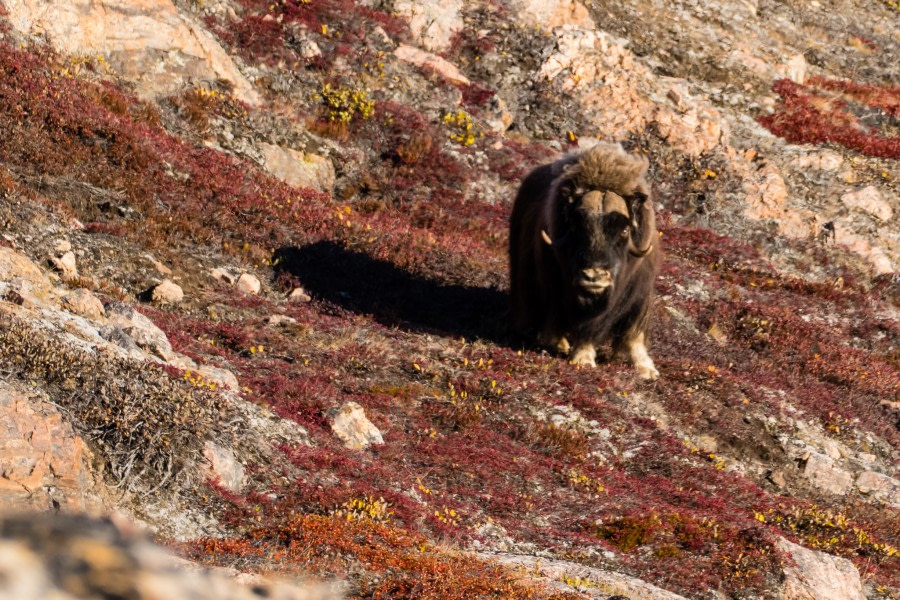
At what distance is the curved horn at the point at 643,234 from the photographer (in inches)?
560

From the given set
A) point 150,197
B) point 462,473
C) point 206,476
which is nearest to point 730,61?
point 150,197

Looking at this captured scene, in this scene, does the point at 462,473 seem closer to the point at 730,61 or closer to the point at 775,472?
the point at 775,472

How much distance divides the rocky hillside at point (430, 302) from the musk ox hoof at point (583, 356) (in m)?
0.32

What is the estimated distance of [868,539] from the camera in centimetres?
1184

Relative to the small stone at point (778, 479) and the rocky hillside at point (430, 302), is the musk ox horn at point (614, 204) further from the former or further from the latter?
the small stone at point (778, 479)

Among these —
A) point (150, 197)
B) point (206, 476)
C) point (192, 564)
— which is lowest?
point (150, 197)

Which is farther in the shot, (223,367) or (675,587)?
(223,367)

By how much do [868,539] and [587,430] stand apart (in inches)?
143

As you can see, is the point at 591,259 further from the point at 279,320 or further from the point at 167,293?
the point at 167,293

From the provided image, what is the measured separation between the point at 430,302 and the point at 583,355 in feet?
11.3

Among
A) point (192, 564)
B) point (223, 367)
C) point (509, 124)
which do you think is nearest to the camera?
point (192, 564)

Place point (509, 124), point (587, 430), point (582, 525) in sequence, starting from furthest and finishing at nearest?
1. point (509, 124)
2. point (587, 430)
3. point (582, 525)

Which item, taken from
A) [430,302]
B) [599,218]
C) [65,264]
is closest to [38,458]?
[65,264]

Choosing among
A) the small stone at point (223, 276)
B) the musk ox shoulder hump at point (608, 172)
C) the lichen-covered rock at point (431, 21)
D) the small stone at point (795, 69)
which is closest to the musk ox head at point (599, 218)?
the musk ox shoulder hump at point (608, 172)
